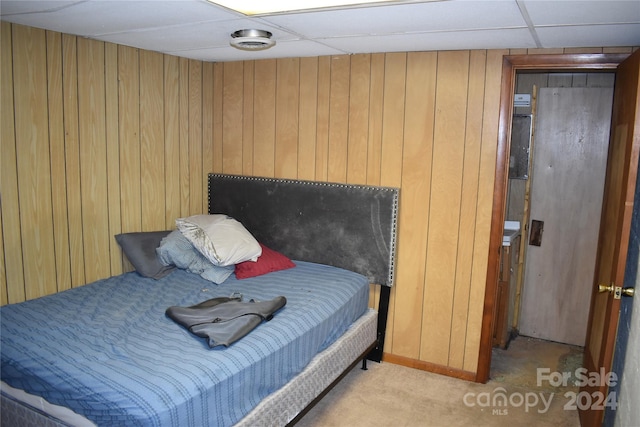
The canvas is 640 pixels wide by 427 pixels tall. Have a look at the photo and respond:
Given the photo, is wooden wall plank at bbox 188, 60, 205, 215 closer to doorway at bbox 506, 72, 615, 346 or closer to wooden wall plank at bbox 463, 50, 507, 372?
wooden wall plank at bbox 463, 50, 507, 372

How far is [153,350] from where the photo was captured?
2.11 metres

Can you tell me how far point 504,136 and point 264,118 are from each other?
171 centimetres

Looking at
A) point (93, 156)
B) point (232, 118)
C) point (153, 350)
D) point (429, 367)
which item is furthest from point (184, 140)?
point (429, 367)

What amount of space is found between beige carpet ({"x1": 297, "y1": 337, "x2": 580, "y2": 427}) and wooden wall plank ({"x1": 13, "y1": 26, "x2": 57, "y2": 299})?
1717 millimetres

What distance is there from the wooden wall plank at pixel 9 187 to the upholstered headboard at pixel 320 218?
1.51 meters

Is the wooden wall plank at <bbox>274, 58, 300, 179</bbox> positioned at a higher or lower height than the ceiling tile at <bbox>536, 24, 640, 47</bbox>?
lower

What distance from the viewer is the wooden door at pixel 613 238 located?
2059mm

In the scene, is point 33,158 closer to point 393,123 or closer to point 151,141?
point 151,141

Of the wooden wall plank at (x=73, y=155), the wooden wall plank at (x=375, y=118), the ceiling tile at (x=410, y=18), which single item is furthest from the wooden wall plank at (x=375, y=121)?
the wooden wall plank at (x=73, y=155)

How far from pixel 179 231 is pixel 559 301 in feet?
9.76

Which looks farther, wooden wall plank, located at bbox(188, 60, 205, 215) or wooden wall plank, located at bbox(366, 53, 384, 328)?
wooden wall plank, located at bbox(188, 60, 205, 215)

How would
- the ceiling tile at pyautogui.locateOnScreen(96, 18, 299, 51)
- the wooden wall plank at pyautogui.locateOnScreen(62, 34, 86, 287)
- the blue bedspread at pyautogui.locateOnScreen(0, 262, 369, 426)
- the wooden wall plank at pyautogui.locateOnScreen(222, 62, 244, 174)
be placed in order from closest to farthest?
the blue bedspread at pyautogui.locateOnScreen(0, 262, 369, 426) → the ceiling tile at pyautogui.locateOnScreen(96, 18, 299, 51) → the wooden wall plank at pyautogui.locateOnScreen(62, 34, 86, 287) → the wooden wall plank at pyautogui.locateOnScreen(222, 62, 244, 174)

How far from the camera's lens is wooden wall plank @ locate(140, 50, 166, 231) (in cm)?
333

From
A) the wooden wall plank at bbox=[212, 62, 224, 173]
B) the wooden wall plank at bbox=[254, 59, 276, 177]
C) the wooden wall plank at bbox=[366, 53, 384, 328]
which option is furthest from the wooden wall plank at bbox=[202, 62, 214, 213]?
the wooden wall plank at bbox=[366, 53, 384, 328]
